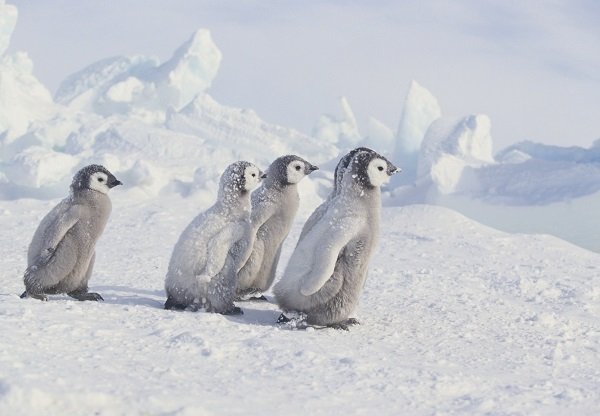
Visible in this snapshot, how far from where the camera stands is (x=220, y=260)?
3.76 meters

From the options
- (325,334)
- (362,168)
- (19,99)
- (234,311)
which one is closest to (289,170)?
(362,168)

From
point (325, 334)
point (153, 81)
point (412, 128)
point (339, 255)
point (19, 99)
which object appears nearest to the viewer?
point (325, 334)

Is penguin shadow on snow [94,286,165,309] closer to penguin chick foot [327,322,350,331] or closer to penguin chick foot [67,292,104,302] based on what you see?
penguin chick foot [67,292,104,302]

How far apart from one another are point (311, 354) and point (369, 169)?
3.76 feet

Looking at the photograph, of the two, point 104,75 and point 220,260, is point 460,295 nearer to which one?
point 220,260

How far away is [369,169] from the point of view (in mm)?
3785

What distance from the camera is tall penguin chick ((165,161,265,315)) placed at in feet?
12.4

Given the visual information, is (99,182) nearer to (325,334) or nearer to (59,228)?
(59,228)

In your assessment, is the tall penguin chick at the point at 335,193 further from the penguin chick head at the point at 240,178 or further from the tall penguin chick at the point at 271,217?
the penguin chick head at the point at 240,178

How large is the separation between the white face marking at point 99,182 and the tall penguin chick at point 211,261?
1.94 feet

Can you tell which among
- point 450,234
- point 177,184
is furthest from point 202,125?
point 450,234

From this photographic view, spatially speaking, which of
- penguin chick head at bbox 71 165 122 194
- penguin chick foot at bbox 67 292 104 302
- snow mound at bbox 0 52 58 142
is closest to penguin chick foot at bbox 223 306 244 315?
penguin chick foot at bbox 67 292 104 302

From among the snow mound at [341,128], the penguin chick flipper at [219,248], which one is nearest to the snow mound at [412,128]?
the snow mound at [341,128]

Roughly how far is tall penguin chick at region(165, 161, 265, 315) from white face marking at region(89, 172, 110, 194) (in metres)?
0.59
